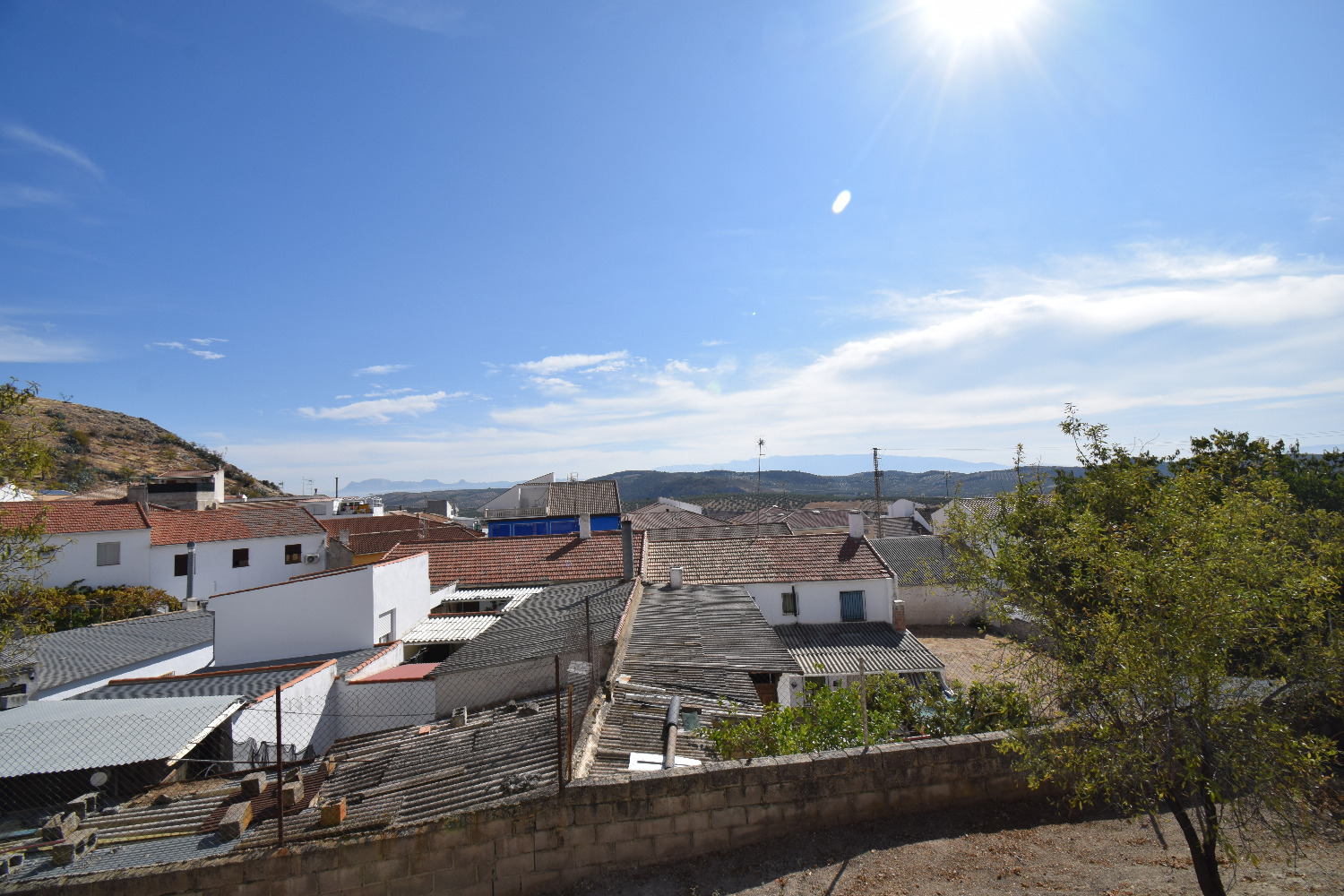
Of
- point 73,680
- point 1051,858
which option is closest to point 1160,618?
point 1051,858

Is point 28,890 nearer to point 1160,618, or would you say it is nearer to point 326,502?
point 1160,618

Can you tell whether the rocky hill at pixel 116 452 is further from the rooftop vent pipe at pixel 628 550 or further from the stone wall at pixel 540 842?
the stone wall at pixel 540 842

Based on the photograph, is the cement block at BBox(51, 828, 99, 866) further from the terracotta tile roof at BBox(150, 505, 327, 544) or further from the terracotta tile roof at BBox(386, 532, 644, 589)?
the terracotta tile roof at BBox(150, 505, 327, 544)

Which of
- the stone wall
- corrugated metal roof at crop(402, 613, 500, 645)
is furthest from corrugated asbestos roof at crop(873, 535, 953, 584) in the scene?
the stone wall

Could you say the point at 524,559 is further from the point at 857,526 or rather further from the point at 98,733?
the point at 857,526

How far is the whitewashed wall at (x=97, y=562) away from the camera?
1173 inches

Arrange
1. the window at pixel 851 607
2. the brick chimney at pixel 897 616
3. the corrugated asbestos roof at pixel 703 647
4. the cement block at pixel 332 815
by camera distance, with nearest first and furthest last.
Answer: the cement block at pixel 332 815 < the corrugated asbestos roof at pixel 703 647 < the brick chimney at pixel 897 616 < the window at pixel 851 607

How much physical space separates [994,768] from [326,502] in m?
72.8

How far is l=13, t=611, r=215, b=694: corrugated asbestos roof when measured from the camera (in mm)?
15773

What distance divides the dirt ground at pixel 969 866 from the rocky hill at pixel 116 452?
67.2 meters

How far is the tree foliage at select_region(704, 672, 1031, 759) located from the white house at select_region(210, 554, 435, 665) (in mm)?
13896

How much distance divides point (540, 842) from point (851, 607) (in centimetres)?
2053

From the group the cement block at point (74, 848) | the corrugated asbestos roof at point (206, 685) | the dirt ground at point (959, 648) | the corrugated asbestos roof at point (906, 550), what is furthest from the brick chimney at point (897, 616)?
the cement block at point (74, 848)

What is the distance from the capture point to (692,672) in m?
11.3
